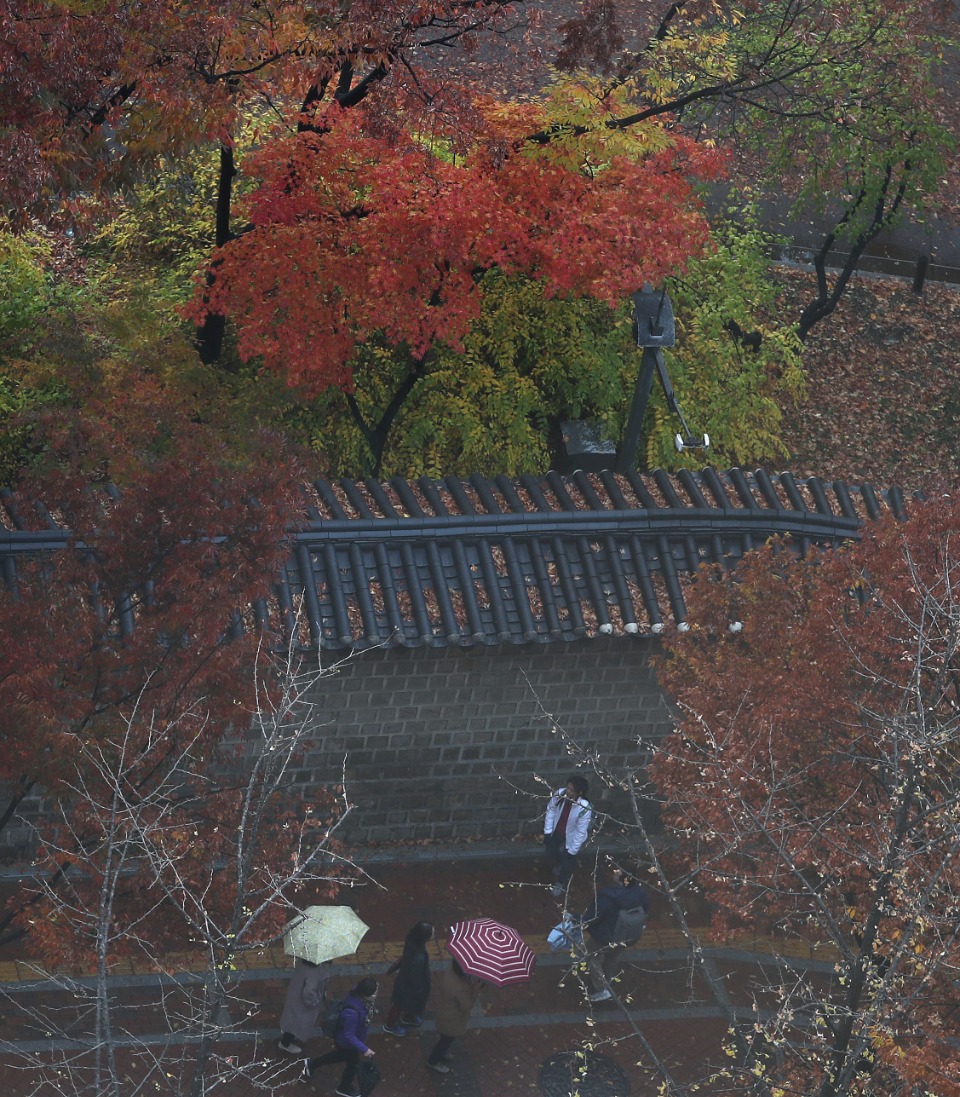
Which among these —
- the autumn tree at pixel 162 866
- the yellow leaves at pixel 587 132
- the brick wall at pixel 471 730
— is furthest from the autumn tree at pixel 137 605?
the yellow leaves at pixel 587 132

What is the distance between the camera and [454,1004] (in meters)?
13.8

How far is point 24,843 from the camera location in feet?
50.8

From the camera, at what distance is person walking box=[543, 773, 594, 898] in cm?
1581

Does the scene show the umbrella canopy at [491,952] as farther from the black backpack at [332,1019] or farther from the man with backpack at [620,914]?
the black backpack at [332,1019]

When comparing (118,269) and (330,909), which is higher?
(118,269)

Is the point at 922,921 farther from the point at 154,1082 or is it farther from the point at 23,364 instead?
the point at 23,364

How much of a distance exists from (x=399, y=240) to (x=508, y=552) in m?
4.24

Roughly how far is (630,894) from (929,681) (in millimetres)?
4010

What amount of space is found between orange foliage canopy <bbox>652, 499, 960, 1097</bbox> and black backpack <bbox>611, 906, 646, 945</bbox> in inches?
31.3

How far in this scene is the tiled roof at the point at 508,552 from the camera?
14953mm

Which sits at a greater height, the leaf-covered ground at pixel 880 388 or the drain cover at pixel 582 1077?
the leaf-covered ground at pixel 880 388

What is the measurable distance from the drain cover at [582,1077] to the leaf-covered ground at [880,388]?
13882mm

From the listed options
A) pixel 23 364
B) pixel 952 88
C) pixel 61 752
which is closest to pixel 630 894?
pixel 61 752

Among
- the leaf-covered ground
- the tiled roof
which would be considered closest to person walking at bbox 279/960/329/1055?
the tiled roof
